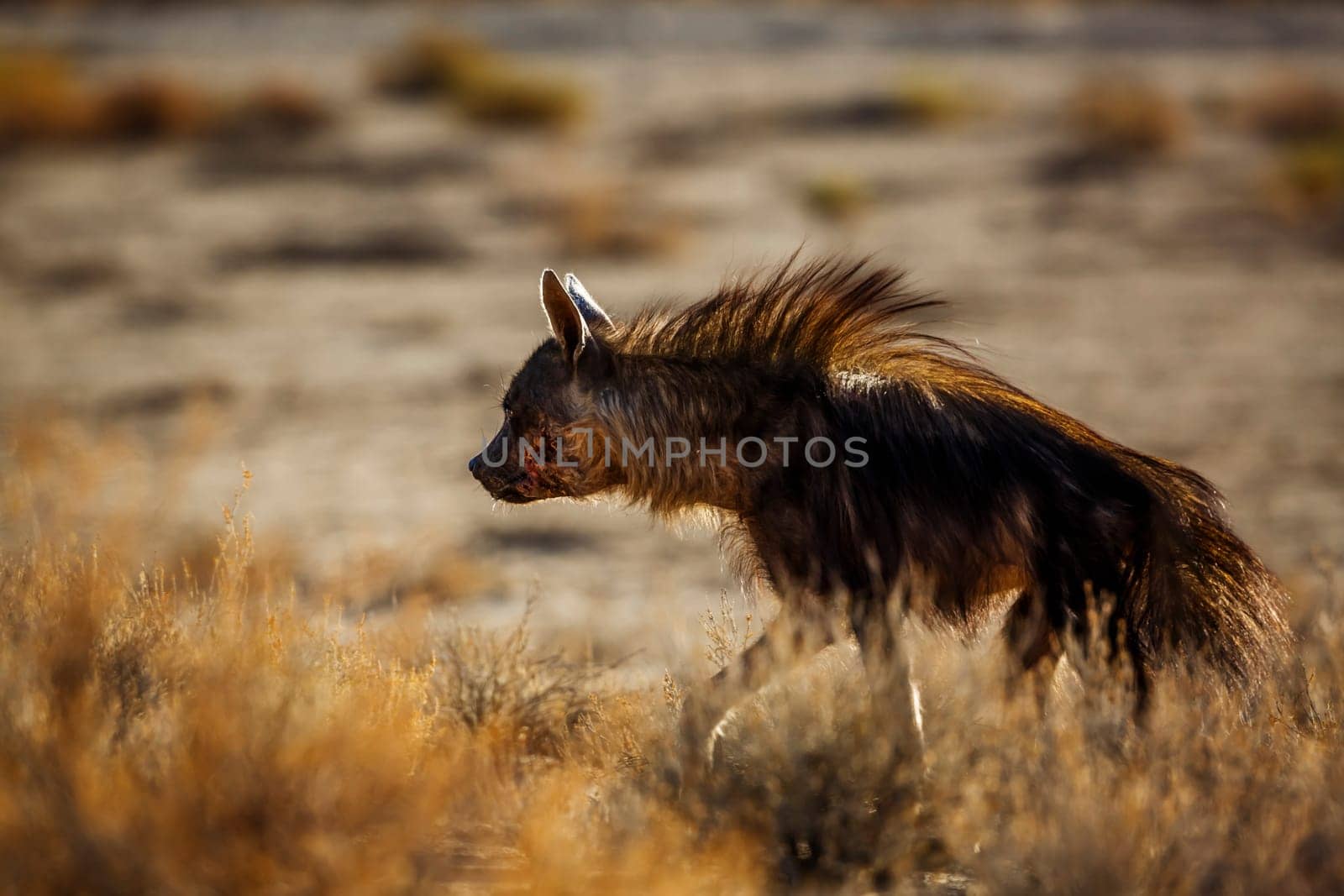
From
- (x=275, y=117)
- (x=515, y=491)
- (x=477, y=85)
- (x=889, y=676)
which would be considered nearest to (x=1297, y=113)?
(x=477, y=85)

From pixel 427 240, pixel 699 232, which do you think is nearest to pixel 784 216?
pixel 699 232

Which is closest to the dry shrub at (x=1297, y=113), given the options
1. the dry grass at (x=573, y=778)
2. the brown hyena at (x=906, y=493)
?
the dry grass at (x=573, y=778)

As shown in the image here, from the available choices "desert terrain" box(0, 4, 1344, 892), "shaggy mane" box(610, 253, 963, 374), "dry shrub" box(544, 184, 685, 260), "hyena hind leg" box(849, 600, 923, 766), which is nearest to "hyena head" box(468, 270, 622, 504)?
"shaggy mane" box(610, 253, 963, 374)

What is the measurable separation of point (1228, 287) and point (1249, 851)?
Answer: 43.1 ft

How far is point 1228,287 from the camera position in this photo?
53.4ft

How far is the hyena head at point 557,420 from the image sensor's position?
5055mm

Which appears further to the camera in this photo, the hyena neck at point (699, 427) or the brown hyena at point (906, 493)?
the hyena neck at point (699, 427)

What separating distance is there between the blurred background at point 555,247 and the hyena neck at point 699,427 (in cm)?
52

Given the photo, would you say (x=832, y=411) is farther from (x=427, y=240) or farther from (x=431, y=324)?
(x=427, y=240)

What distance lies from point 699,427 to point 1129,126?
17.8 m

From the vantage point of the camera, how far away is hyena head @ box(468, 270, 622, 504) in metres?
5.05

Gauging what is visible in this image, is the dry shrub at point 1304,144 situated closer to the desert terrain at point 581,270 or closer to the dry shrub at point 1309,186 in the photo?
the dry shrub at point 1309,186

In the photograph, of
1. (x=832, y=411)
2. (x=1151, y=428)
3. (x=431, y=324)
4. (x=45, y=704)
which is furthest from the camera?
(x=431, y=324)

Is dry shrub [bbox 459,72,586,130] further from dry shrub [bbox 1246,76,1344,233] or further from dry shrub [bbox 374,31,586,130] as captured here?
dry shrub [bbox 1246,76,1344,233]
